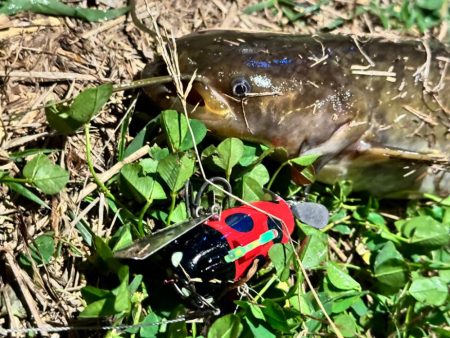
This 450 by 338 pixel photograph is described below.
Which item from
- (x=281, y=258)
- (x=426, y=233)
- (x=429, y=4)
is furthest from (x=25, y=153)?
(x=429, y=4)

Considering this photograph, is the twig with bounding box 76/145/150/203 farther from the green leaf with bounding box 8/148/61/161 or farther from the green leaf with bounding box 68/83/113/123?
the green leaf with bounding box 68/83/113/123

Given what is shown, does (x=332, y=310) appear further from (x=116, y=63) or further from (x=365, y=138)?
(x=116, y=63)

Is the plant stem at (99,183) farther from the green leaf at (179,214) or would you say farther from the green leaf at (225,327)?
the green leaf at (225,327)

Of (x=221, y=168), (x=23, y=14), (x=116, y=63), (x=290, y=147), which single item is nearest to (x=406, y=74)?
(x=290, y=147)

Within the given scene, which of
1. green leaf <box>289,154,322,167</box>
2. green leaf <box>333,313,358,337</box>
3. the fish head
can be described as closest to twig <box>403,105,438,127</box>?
the fish head

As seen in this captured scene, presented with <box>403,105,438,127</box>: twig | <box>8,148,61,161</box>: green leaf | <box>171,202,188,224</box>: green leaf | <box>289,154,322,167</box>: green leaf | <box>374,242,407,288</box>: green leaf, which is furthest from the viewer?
<box>403,105,438,127</box>: twig

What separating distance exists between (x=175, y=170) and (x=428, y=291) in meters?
1.17

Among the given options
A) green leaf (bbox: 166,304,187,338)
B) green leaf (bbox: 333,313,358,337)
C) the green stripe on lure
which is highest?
the green stripe on lure

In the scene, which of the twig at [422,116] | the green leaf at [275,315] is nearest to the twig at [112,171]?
the green leaf at [275,315]

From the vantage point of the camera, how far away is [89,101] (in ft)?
8.54

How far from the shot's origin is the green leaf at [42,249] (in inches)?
107

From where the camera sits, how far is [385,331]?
3.23 metres

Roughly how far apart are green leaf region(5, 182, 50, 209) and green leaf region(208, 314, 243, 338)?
765mm

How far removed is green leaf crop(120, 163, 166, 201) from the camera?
110 inches
